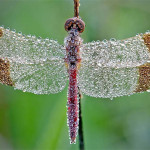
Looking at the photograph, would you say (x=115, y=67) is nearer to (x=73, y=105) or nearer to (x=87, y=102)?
(x=73, y=105)

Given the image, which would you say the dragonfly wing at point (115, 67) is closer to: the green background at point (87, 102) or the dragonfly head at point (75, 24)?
the dragonfly head at point (75, 24)

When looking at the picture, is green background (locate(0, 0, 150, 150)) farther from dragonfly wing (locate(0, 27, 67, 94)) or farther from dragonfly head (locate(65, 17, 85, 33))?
dragonfly head (locate(65, 17, 85, 33))

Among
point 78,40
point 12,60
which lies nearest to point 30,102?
point 12,60

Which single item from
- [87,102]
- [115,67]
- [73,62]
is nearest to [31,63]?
[73,62]

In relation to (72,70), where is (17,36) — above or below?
above

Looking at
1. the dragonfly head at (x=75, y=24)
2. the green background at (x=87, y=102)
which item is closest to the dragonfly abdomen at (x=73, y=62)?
the dragonfly head at (x=75, y=24)

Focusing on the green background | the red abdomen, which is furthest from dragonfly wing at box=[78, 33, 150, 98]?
the green background

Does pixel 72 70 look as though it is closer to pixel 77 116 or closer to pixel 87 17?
pixel 77 116
